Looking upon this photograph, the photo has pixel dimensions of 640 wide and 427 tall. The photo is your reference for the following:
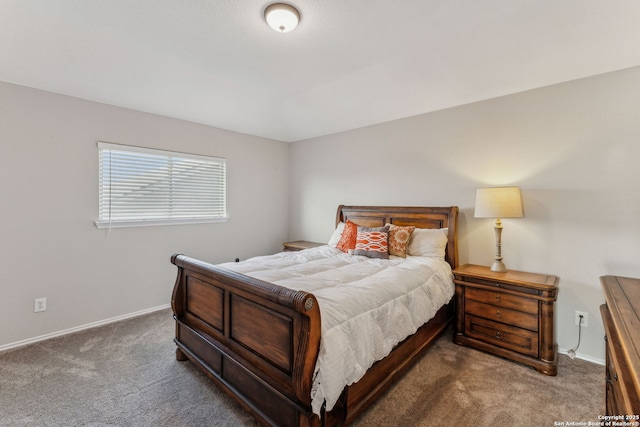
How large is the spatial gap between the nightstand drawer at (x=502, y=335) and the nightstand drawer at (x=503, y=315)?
0.13 feet

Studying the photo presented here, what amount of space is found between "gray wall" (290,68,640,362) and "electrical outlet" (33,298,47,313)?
3.91 meters

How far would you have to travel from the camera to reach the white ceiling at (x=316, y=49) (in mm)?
1979

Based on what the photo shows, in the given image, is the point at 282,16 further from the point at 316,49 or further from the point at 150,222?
the point at 150,222

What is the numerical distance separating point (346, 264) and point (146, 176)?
258 cm

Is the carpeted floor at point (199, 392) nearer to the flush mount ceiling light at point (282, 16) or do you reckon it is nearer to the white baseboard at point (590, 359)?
the white baseboard at point (590, 359)

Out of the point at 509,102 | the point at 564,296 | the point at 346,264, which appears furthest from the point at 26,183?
the point at 564,296

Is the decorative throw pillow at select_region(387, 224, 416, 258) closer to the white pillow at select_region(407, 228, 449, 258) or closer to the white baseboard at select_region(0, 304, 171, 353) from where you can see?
the white pillow at select_region(407, 228, 449, 258)

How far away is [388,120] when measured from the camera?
12.1ft

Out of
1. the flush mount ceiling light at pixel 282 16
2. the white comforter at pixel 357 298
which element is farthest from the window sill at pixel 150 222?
the flush mount ceiling light at pixel 282 16

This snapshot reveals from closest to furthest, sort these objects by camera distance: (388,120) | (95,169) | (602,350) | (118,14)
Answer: (118,14) < (602,350) < (95,169) < (388,120)

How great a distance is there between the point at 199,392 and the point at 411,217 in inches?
105

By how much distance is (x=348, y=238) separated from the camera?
3371mm

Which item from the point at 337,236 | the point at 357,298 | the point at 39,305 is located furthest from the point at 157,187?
the point at 357,298

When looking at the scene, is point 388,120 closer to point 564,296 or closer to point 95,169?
point 564,296
